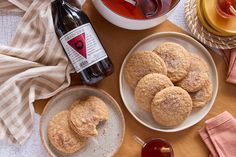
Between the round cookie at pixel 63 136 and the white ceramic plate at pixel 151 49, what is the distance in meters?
0.15

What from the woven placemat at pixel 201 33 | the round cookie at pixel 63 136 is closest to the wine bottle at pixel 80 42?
the round cookie at pixel 63 136

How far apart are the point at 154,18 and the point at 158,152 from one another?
317mm

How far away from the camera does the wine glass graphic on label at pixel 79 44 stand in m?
1.01

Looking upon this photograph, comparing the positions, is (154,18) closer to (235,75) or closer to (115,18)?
(115,18)

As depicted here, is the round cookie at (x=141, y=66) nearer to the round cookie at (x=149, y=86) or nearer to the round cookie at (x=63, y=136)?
the round cookie at (x=149, y=86)

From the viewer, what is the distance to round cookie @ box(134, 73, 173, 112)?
1.06 metres

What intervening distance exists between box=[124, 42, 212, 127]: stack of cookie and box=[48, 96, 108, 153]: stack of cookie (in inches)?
4.1

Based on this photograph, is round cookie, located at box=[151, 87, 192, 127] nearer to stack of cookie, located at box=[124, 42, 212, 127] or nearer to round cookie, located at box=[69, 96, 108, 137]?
stack of cookie, located at box=[124, 42, 212, 127]

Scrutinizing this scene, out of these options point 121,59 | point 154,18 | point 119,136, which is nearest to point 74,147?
point 119,136

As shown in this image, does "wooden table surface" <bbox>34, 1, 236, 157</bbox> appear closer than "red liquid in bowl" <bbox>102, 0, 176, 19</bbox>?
No

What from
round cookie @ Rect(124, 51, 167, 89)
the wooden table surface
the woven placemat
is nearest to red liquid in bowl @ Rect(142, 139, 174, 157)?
the wooden table surface

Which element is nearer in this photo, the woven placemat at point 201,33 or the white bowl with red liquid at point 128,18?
the white bowl with red liquid at point 128,18

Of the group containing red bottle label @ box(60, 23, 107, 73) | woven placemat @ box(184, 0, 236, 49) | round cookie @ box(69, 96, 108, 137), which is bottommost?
round cookie @ box(69, 96, 108, 137)

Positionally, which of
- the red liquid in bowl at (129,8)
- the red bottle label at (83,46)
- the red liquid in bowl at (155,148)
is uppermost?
the red liquid in bowl at (129,8)
